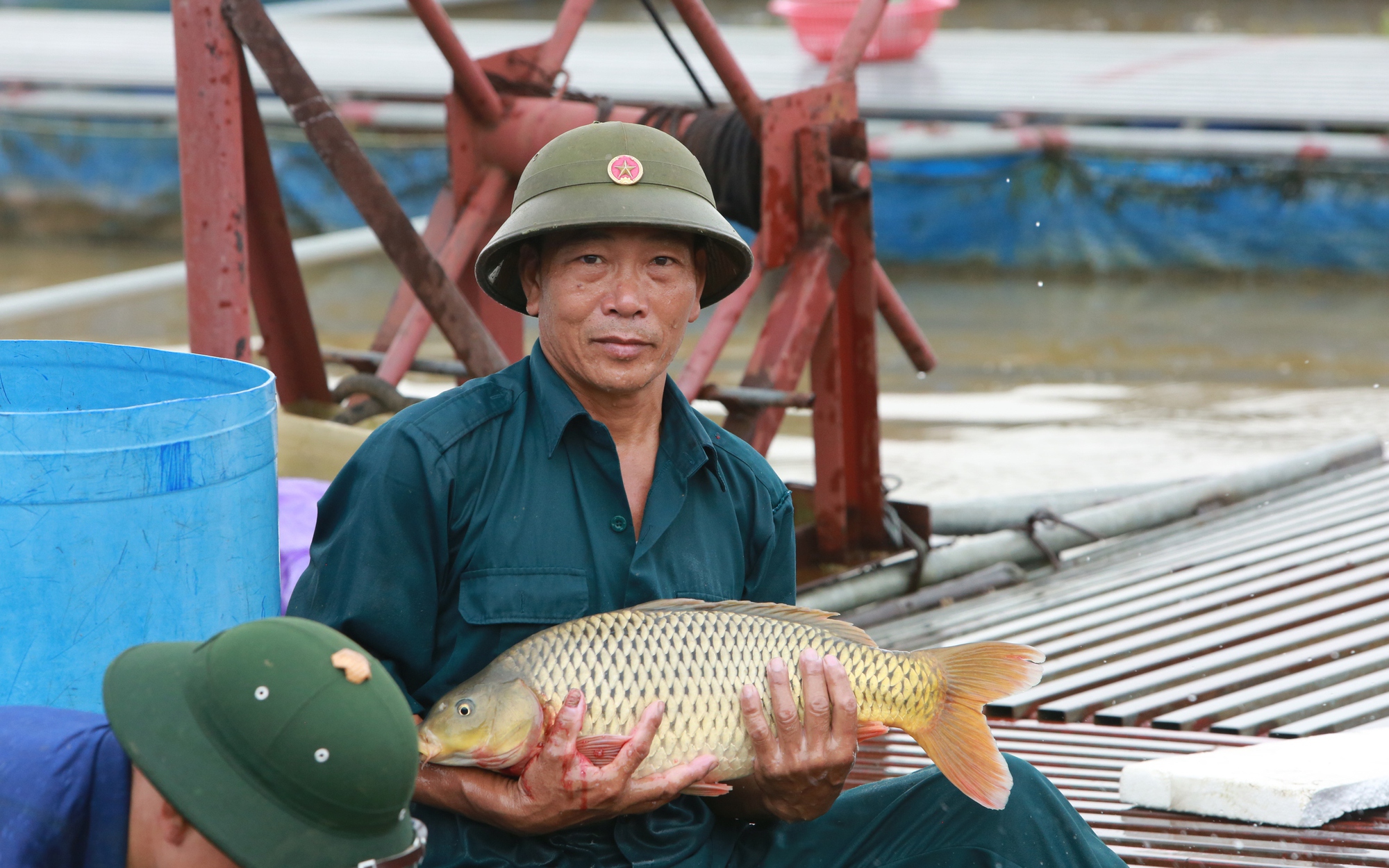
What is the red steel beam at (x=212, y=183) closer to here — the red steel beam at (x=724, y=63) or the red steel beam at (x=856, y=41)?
the red steel beam at (x=724, y=63)

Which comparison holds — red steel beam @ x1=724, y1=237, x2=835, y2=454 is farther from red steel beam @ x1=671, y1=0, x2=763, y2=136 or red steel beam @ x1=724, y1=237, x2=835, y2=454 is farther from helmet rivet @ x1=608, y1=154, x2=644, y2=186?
helmet rivet @ x1=608, y1=154, x2=644, y2=186

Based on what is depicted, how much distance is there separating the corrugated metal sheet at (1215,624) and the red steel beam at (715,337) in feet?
3.15

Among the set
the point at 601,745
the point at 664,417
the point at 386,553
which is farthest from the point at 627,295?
the point at 601,745

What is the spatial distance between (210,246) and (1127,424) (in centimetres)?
603

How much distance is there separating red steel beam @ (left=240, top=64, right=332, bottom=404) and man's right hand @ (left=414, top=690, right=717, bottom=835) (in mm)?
2571

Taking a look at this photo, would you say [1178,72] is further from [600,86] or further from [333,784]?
[333,784]

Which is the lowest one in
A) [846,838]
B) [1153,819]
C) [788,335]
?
[1153,819]

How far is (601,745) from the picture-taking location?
2012 mm

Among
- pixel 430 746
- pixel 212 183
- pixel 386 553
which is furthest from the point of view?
pixel 212 183

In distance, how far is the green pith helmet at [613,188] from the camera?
86.0 inches

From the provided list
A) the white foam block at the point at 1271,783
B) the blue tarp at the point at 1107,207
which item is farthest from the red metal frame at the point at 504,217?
the blue tarp at the point at 1107,207

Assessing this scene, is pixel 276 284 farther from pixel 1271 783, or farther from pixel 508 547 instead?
pixel 1271 783

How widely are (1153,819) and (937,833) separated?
114 centimetres

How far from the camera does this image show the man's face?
2248mm
